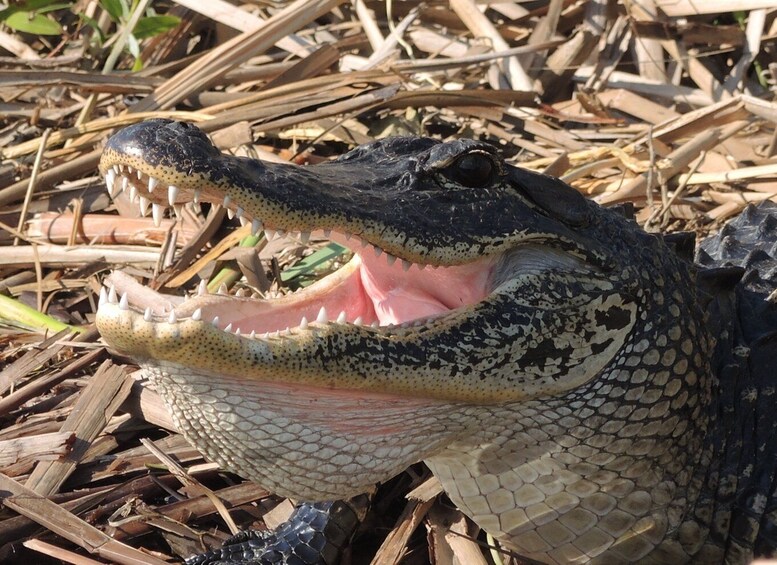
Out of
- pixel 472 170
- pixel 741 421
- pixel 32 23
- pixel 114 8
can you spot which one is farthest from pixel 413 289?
pixel 32 23

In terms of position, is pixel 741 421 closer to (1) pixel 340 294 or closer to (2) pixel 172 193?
(1) pixel 340 294

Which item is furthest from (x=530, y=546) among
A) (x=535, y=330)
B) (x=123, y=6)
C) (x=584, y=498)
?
(x=123, y=6)

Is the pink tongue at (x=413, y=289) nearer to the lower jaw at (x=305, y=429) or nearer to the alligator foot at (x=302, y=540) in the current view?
the lower jaw at (x=305, y=429)

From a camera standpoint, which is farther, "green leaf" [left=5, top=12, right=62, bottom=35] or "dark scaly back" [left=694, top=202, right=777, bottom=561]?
"green leaf" [left=5, top=12, right=62, bottom=35]

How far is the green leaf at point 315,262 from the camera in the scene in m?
3.94

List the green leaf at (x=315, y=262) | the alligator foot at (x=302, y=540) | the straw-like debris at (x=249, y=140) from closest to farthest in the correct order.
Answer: the alligator foot at (x=302, y=540) < the straw-like debris at (x=249, y=140) < the green leaf at (x=315, y=262)

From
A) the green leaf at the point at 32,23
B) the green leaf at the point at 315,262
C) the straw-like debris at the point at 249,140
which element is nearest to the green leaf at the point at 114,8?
the straw-like debris at the point at 249,140

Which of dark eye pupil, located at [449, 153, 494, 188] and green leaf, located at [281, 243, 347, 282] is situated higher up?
dark eye pupil, located at [449, 153, 494, 188]

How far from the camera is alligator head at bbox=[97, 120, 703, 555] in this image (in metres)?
2.21

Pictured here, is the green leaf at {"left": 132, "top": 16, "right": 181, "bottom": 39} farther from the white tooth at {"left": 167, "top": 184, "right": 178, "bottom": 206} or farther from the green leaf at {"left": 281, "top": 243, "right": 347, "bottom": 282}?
the white tooth at {"left": 167, "top": 184, "right": 178, "bottom": 206}

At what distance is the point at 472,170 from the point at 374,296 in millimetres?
487

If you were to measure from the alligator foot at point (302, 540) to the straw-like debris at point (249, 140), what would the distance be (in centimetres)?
8

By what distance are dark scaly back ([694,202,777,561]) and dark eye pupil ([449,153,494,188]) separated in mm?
842

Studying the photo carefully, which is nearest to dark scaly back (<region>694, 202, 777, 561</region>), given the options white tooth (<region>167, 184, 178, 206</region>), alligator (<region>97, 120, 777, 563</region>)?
alligator (<region>97, 120, 777, 563</region>)
